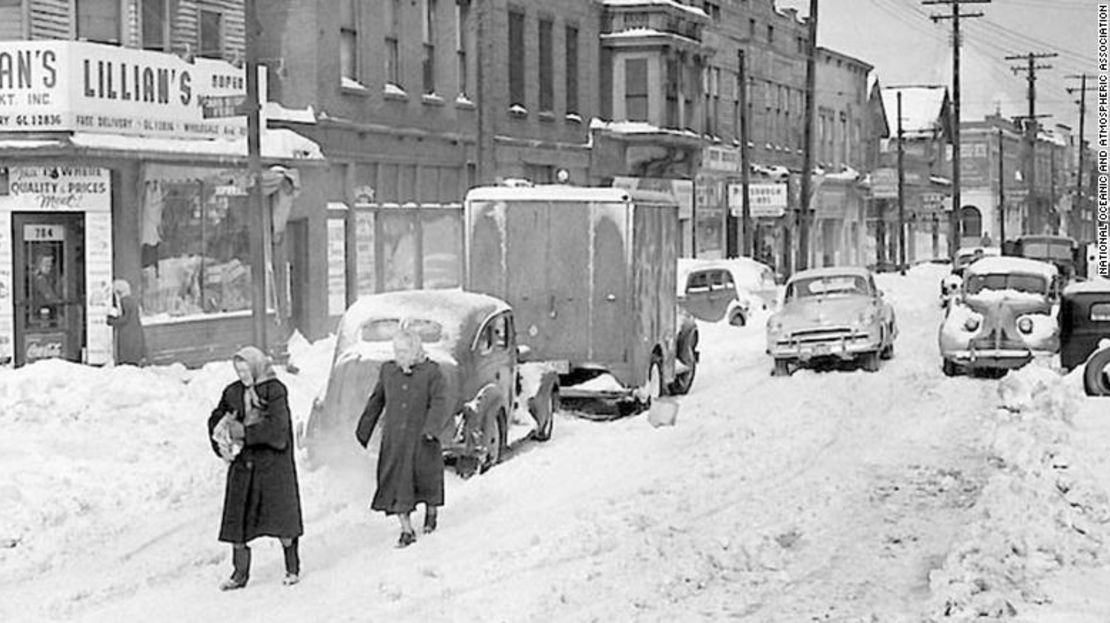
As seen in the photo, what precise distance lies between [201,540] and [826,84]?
196 feet

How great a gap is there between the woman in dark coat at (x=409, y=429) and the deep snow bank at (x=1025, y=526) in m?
3.86

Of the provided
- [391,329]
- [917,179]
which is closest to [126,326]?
[391,329]

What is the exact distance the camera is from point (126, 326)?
2514 cm

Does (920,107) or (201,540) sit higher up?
(920,107)

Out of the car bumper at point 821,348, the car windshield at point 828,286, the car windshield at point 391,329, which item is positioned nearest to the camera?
the car windshield at point 391,329

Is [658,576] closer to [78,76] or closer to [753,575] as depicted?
[753,575]

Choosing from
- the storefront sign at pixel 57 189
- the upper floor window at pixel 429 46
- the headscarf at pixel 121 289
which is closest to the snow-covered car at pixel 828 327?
the headscarf at pixel 121 289

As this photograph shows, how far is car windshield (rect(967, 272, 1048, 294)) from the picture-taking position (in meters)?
27.2

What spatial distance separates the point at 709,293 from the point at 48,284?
52.2 feet

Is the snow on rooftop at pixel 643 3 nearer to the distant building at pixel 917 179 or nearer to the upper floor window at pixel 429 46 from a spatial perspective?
the upper floor window at pixel 429 46

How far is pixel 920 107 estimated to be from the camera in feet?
340

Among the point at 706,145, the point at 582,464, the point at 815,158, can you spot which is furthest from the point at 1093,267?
the point at 582,464

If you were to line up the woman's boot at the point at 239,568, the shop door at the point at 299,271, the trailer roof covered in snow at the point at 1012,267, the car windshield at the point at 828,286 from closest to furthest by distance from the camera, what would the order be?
1. the woman's boot at the point at 239,568
2. the trailer roof covered in snow at the point at 1012,267
3. the car windshield at the point at 828,286
4. the shop door at the point at 299,271

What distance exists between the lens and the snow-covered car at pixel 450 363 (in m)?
16.7
